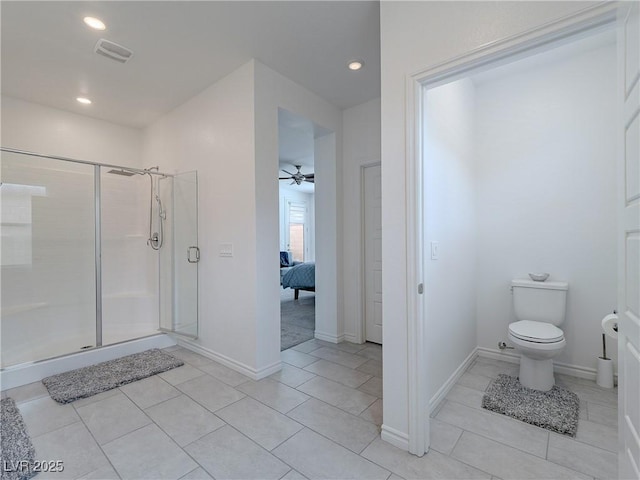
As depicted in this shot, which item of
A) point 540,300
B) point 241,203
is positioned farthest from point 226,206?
point 540,300

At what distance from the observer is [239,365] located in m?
2.72

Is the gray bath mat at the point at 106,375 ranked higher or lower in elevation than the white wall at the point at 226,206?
lower

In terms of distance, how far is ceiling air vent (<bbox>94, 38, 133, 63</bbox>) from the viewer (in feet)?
7.55

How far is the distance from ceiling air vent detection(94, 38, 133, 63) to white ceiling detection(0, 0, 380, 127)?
47 millimetres

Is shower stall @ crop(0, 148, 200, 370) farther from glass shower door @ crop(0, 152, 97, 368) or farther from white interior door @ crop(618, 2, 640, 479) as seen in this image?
white interior door @ crop(618, 2, 640, 479)

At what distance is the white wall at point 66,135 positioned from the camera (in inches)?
127

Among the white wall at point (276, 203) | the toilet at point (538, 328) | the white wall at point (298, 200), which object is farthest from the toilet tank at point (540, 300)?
the white wall at point (298, 200)

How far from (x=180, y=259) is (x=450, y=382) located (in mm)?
2985

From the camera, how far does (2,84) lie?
2.90 m

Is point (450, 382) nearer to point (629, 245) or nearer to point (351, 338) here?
point (351, 338)

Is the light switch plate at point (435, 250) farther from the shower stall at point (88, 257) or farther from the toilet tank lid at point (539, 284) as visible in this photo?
the shower stall at point (88, 257)

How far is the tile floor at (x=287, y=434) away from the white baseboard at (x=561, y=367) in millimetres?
117

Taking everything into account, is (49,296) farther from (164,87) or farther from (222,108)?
(222,108)

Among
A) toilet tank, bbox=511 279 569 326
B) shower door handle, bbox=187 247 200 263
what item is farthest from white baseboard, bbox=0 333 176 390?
toilet tank, bbox=511 279 569 326
